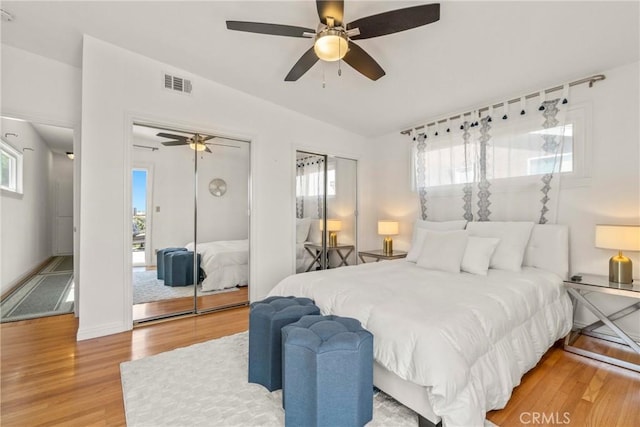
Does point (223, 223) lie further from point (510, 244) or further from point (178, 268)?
point (510, 244)

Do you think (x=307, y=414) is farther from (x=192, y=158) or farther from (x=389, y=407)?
(x=192, y=158)

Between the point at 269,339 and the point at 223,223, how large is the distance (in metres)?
2.17

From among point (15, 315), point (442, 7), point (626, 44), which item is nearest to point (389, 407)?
point (442, 7)

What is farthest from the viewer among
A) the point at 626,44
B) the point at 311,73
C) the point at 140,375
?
the point at 311,73

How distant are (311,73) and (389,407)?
3085mm

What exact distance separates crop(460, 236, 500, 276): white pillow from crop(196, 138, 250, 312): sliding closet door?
2.65 meters

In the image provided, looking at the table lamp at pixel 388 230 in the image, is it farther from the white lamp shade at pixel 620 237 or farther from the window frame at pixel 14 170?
the window frame at pixel 14 170

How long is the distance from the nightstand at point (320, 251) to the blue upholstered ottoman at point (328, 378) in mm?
2913

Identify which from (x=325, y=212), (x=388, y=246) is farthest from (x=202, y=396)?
(x=388, y=246)

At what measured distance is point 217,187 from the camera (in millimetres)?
3656

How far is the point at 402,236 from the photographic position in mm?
4684

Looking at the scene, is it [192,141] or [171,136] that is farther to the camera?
[192,141]

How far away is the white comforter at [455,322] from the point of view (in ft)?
4.68

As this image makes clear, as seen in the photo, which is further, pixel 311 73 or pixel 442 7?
pixel 311 73
